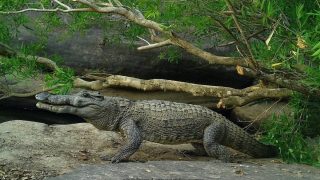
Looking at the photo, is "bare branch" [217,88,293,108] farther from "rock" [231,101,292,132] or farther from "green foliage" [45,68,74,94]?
"green foliage" [45,68,74,94]

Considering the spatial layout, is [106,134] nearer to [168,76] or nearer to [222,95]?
[222,95]

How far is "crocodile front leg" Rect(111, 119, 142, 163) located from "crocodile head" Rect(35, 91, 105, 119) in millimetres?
355

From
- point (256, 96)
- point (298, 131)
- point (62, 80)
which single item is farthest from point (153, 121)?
A: point (298, 131)

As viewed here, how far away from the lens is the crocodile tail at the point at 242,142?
6777 mm

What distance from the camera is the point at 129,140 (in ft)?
20.4

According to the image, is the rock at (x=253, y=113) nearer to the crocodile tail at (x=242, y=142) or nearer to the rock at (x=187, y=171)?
the crocodile tail at (x=242, y=142)

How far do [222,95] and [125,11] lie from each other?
179cm

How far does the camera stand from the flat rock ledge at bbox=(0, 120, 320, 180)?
5.31 meters

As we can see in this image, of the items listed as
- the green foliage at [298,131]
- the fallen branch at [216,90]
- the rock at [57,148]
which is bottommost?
the rock at [57,148]

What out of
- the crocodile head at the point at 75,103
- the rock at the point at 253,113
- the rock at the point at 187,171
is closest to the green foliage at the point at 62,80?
the crocodile head at the point at 75,103

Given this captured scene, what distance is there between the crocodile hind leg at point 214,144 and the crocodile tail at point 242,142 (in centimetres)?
22

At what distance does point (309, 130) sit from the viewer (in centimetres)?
714

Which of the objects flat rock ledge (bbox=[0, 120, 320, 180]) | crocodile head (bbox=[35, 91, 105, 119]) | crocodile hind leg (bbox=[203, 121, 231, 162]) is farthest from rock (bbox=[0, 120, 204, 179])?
crocodile head (bbox=[35, 91, 105, 119])

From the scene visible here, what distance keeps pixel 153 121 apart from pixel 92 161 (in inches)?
34.4
